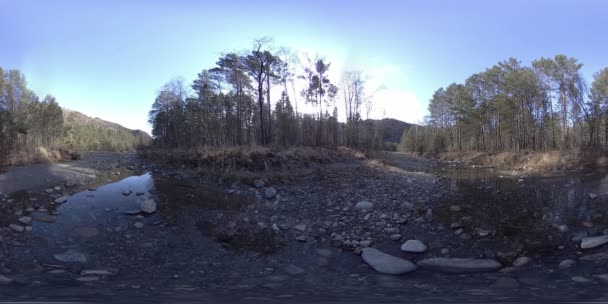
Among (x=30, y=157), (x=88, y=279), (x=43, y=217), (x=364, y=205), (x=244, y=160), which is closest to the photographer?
(x=88, y=279)

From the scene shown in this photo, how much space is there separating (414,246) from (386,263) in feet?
3.79

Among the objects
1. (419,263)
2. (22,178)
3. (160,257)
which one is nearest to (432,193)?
(419,263)

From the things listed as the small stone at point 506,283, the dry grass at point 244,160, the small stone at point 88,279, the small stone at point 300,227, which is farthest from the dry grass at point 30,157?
the small stone at point 506,283

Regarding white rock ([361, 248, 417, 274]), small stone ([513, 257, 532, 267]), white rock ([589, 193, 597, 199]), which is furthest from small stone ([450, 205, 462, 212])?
white rock ([589, 193, 597, 199])

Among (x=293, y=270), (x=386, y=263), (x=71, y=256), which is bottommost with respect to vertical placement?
(x=293, y=270)

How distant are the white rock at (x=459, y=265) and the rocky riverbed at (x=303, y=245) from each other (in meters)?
0.02

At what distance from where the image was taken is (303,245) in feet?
24.9

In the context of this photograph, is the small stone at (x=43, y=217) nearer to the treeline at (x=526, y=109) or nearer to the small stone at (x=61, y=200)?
the small stone at (x=61, y=200)

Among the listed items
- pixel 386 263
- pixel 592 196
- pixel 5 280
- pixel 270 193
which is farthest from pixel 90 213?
pixel 592 196

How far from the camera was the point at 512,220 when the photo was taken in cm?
863

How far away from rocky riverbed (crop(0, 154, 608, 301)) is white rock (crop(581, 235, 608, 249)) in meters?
0.02

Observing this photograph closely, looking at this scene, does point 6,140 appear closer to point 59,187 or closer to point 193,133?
point 59,187

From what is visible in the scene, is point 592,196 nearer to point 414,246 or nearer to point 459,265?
point 414,246

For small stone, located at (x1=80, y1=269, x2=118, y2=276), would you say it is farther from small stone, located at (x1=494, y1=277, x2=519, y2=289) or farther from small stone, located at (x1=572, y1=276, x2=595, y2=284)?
small stone, located at (x1=572, y1=276, x2=595, y2=284)
